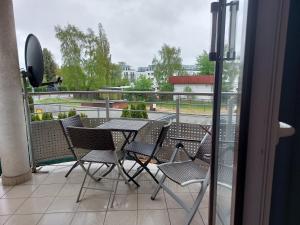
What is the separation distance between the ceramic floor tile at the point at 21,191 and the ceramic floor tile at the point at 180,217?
4.86ft

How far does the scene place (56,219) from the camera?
6.59 feet

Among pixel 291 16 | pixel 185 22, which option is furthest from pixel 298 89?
pixel 185 22

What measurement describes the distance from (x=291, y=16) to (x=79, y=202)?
2.24m

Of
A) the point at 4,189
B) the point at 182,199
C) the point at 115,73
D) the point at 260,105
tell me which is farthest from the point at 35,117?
the point at 260,105

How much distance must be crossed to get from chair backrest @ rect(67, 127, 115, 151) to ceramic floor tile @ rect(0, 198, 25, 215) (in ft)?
2.69

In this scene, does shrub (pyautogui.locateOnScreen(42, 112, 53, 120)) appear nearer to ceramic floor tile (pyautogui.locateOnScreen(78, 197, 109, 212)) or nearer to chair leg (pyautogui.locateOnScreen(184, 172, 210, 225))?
ceramic floor tile (pyautogui.locateOnScreen(78, 197, 109, 212))

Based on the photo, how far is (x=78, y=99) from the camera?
3.36m

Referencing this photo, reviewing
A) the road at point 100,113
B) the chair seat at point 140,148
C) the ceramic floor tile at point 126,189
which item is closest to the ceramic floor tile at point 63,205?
the ceramic floor tile at point 126,189

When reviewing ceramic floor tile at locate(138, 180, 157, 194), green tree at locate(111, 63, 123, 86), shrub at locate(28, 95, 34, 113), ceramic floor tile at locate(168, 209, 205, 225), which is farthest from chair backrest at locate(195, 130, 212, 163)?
green tree at locate(111, 63, 123, 86)

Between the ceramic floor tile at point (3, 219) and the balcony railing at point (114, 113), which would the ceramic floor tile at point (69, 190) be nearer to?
the ceramic floor tile at point (3, 219)

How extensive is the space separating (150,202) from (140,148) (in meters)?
0.62

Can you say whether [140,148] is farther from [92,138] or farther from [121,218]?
[121,218]

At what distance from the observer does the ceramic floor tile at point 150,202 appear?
219 cm

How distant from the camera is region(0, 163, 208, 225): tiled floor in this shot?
1.99 m
